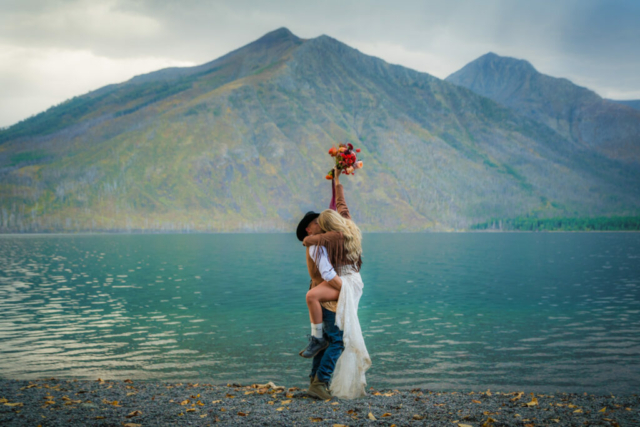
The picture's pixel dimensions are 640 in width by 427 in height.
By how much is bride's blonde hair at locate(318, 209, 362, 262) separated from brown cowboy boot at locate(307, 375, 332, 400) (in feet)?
9.56

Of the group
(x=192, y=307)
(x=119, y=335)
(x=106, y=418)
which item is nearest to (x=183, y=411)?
(x=106, y=418)

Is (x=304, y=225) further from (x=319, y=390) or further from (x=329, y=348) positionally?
(x=319, y=390)

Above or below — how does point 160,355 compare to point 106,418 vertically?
below

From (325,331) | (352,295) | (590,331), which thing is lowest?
(590,331)

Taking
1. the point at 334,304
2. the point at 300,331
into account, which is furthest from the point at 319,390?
the point at 300,331

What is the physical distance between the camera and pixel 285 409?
1139 cm

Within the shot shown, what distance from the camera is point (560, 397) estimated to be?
14195 mm

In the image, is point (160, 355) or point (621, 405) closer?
point (621, 405)

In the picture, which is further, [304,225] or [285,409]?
[304,225]

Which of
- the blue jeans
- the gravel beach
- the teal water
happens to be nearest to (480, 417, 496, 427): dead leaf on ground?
the gravel beach

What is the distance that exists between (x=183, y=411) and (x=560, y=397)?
31.5ft

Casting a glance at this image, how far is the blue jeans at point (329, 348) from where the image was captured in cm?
1227

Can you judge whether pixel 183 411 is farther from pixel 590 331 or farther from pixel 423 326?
pixel 590 331

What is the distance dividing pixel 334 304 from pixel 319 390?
197 cm
